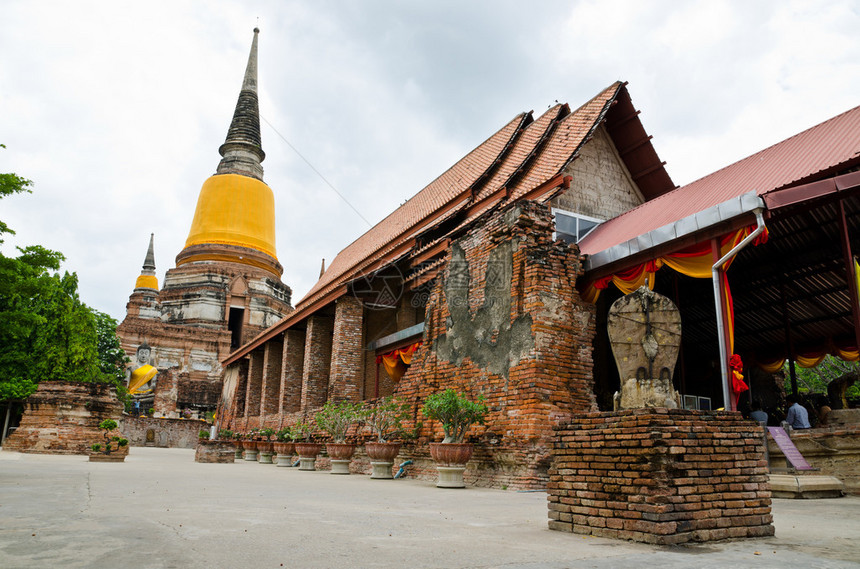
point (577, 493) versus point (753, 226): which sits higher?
point (753, 226)

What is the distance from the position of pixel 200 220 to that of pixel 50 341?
16233 mm

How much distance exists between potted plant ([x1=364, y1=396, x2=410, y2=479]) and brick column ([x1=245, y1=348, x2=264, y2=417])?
12184 millimetres

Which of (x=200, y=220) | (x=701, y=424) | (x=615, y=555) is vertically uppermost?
(x=200, y=220)

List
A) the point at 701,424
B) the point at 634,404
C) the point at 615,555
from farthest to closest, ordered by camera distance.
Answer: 1. the point at 634,404
2. the point at 701,424
3. the point at 615,555

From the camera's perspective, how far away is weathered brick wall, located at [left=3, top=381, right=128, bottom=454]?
17469 millimetres

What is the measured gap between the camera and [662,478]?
3891 mm

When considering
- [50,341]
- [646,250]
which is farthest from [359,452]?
[50,341]

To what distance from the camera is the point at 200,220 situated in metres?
37.5

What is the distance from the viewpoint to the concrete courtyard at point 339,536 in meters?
3.17

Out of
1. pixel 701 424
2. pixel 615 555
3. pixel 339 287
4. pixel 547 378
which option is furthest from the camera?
pixel 339 287

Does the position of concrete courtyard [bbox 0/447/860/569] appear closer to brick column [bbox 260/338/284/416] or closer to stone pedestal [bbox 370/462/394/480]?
stone pedestal [bbox 370/462/394/480]

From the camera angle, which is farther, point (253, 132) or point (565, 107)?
point (253, 132)

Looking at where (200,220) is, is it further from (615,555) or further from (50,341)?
(615,555)

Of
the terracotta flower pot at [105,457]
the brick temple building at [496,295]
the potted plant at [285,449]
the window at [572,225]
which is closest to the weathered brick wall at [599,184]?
the brick temple building at [496,295]
